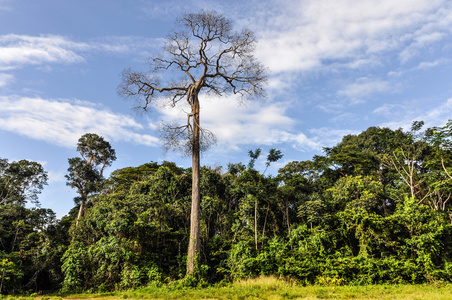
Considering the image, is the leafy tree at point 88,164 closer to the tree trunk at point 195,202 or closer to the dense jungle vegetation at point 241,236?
the dense jungle vegetation at point 241,236

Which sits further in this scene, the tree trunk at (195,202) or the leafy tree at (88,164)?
the leafy tree at (88,164)

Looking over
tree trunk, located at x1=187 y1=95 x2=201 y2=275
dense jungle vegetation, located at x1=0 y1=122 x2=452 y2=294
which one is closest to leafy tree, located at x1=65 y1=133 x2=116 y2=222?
dense jungle vegetation, located at x1=0 y1=122 x2=452 y2=294

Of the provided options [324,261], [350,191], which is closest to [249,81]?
[350,191]

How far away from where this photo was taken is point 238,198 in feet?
49.0

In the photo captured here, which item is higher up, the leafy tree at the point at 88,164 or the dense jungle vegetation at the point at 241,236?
the leafy tree at the point at 88,164

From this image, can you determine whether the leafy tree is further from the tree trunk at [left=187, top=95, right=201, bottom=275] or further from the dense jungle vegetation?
the tree trunk at [left=187, top=95, right=201, bottom=275]

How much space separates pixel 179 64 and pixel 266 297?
1070 cm

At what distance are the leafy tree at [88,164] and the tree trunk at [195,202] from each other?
37.3 feet

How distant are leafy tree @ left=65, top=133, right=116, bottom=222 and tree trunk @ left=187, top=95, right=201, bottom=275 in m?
11.4

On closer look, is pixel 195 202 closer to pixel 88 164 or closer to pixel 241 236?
pixel 241 236

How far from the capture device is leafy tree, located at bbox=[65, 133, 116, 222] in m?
21.1

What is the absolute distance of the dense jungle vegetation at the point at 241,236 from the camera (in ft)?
31.4

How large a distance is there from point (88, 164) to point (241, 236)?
58.9 ft

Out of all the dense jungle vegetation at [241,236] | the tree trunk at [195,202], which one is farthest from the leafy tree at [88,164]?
the tree trunk at [195,202]
